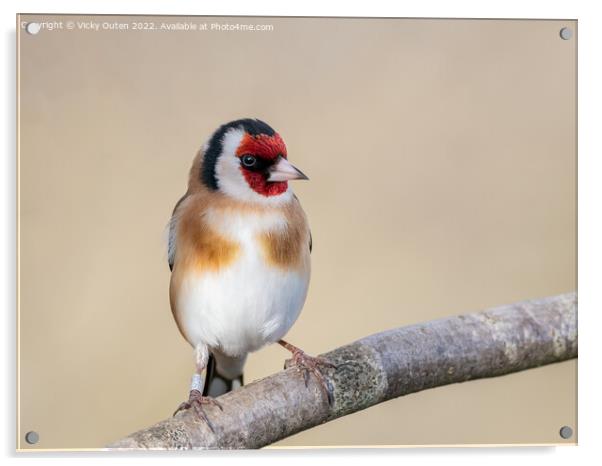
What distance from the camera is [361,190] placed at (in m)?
2.34

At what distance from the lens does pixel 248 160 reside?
2129 millimetres

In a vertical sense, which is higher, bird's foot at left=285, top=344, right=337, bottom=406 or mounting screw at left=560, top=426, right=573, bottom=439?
bird's foot at left=285, top=344, right=337, bottom=406

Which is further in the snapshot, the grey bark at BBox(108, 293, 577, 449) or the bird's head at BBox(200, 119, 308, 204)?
the bird's head at BBox(200, 119, 308, 204)

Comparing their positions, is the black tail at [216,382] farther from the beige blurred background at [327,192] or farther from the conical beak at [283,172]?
the conical beak at [283,172]

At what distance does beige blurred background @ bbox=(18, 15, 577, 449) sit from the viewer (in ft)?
7.25

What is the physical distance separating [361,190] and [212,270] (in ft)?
1.77

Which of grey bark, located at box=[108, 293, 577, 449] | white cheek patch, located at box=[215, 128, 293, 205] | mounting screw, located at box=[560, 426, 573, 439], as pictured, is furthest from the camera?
mounting screw, located at box=[560, 426, 573, 439]

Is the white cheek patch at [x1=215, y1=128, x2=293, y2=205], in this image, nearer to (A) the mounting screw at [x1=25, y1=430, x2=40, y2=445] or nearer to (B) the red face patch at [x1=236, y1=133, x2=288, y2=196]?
(B) the red face patch at [x1=236, y1=133, x2=288, y2=196]

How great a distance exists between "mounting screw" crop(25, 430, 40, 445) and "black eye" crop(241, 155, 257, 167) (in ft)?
3.02

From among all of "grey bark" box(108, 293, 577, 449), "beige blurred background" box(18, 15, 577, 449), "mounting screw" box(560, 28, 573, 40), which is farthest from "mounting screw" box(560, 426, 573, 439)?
"mounting screw" box(560, 28, 573, 40)

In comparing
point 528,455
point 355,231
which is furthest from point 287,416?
point 528,455
